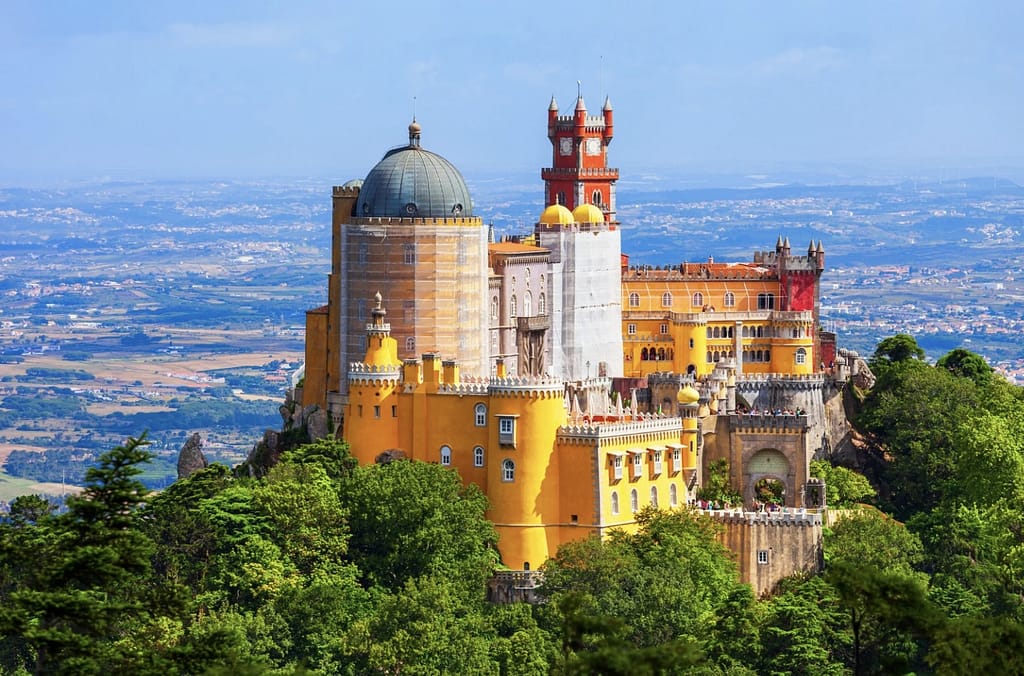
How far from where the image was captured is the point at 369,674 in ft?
348

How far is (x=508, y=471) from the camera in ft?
→ 380

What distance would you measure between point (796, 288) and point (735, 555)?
3573 centimetres

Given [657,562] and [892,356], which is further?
[892,356]

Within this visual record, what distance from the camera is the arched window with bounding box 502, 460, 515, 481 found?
115688mm

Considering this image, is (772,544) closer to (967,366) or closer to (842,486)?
(842,486)

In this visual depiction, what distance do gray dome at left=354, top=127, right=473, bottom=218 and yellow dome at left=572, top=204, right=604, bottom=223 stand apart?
15.2 metres

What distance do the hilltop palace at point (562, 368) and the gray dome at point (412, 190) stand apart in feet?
0.27

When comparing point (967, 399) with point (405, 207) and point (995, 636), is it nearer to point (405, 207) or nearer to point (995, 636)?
point (405, 207)

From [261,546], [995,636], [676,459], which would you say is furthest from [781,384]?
[995,636]

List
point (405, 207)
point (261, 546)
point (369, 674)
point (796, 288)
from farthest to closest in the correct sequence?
1. point (796, 288)
2. point (405, 207)
3. point (261, 546)
4. point (369, 674)

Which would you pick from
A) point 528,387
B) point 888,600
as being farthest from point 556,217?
point 888,600

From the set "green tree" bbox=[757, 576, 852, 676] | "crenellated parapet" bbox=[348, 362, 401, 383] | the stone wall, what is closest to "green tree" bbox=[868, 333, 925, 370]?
the stone wall

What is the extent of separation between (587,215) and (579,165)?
1731 cm

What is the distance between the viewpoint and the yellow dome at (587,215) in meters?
142
